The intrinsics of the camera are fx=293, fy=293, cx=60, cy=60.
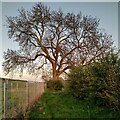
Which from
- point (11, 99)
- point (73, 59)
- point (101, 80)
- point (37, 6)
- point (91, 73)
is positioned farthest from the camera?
point (73, 59)

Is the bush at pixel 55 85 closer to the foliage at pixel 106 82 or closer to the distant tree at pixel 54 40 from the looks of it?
the distant tree at pixel 54 40

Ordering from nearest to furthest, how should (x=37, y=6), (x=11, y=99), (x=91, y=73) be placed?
(x=11, y=99) → (x=91, y=73) → (x=37, y=6)

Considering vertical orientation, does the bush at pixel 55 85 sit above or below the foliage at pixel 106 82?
below

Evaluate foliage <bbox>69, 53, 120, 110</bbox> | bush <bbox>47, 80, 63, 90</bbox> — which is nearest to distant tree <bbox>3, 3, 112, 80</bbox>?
bush <bbox>47, 80, 63, 90</bbox>

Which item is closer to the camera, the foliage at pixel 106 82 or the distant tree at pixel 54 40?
the foliage at pixel 106 82

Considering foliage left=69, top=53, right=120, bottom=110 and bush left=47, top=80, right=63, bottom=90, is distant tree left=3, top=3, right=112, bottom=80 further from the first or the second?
foliage left=69, top=53, right=120, bottom=110

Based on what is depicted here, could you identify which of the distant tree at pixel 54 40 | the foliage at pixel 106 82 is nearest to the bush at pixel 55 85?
the distant tree at pixel 54 40

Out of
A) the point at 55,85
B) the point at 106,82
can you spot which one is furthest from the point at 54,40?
the point at 106,82

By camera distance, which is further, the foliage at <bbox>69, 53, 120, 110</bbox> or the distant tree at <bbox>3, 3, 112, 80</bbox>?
the distant tree at <bbox>3, 3, 112, 80</bbox>

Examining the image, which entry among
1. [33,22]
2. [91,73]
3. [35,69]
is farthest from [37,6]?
[91,73]

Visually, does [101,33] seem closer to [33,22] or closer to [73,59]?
[73,59]

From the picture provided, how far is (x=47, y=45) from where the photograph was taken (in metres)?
36.7

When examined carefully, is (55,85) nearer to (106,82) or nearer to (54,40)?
(54,40)

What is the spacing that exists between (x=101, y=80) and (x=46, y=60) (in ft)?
81.9
